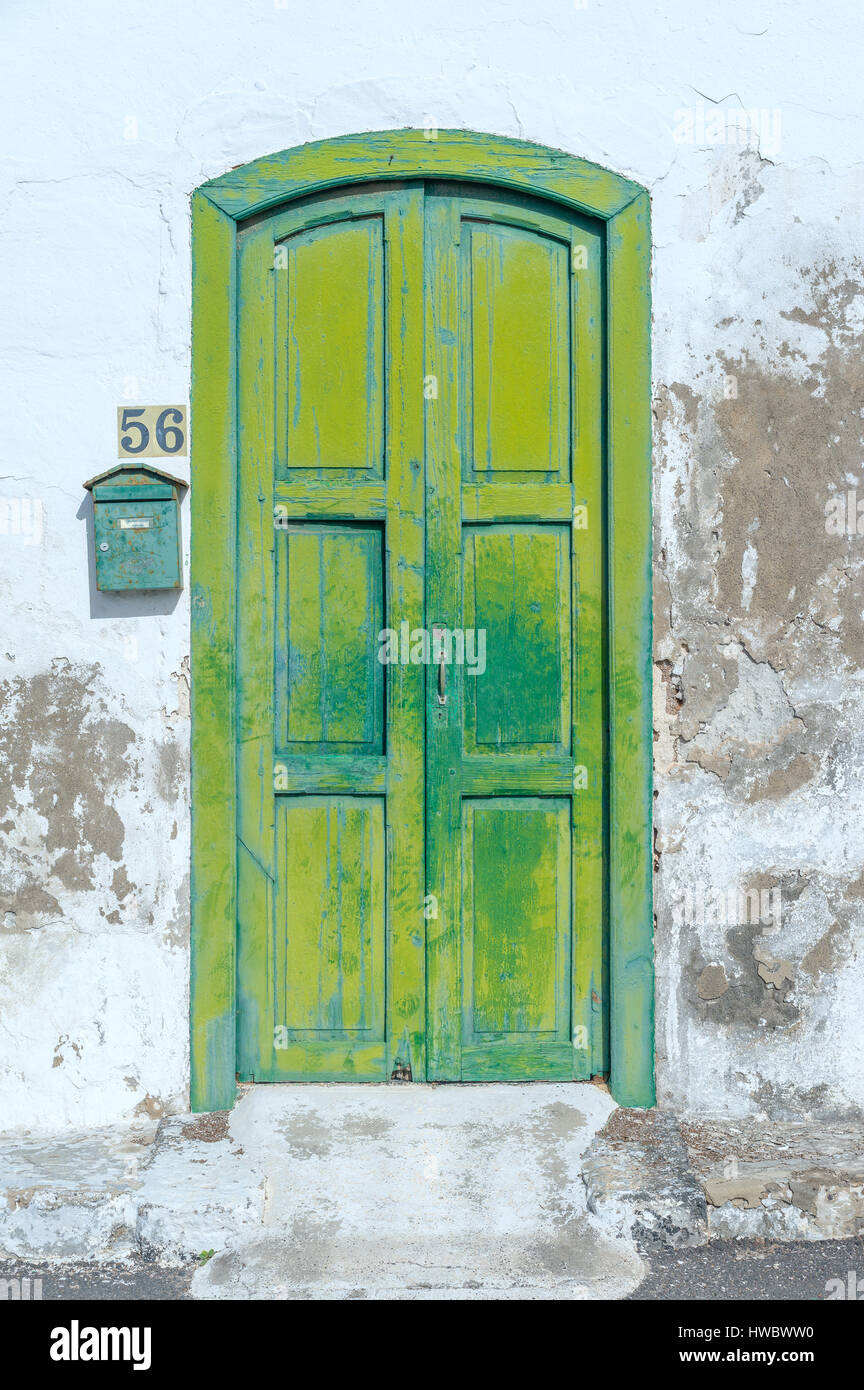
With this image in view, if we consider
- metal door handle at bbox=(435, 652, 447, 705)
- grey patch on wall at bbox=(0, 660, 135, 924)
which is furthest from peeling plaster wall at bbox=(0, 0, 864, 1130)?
metal door handle at bbox=(435, 652, 447, 705)

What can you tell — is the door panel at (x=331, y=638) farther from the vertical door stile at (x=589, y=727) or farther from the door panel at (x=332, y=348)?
the vertical door stile at (x=589, y=727)

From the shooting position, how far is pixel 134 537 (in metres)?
3.27

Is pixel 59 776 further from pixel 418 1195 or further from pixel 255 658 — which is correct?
pixel 418 1195

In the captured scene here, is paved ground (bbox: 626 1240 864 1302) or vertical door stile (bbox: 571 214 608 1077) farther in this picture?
vertical door stile (bbox: 571 214 608 1077)

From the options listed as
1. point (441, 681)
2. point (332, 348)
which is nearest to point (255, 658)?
point (441, 681)

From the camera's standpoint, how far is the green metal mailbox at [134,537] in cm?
326

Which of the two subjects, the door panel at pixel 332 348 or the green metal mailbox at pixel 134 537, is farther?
the door panel at pixel 332 348

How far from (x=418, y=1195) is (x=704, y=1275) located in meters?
0.72

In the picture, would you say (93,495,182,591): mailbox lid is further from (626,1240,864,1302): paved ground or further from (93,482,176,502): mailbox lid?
(626,1240,864,1302): paved ground

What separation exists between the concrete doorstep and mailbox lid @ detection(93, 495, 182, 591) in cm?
153

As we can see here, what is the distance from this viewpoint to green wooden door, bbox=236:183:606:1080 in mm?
3377

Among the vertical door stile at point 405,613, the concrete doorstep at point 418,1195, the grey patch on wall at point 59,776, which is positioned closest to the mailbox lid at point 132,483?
the grey patch on wall at point 59,776

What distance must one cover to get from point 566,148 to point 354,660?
160cm

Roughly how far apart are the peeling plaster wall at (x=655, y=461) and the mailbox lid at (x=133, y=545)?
100 millimetres
